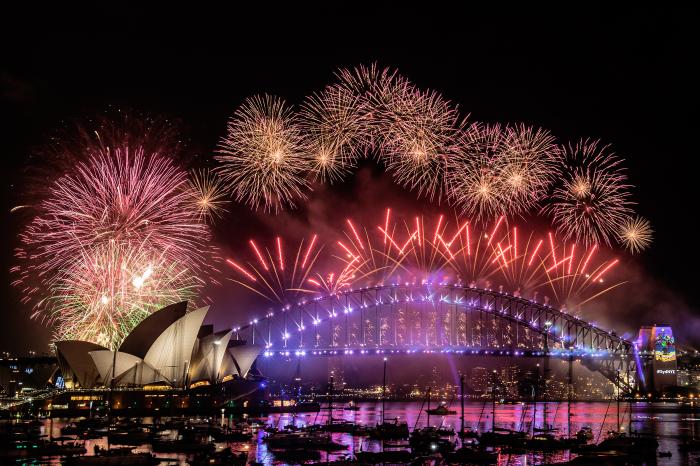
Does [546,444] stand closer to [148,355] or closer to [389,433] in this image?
[389,433]

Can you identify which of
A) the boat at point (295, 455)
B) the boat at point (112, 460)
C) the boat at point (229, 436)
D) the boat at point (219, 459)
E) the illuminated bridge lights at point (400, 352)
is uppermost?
the illuminated bridge lights at point (400, 352)

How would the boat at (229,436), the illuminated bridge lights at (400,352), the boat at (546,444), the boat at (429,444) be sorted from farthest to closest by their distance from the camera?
the illuminated bridge lights at (400,352)
the boat at (229,436)
the boat at (546,444)
the boat at (429,444)

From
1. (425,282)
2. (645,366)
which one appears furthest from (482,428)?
(645,366)

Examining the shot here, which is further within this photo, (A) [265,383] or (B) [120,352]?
(A) [265,383]

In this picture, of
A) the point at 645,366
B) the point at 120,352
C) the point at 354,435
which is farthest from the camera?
the point at 645,366

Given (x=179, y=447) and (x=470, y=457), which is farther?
(x=179, y=447)

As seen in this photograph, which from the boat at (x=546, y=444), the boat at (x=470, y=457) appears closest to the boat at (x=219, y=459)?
the boat at (x=470, y=457)

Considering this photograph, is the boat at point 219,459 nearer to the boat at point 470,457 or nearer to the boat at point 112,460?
the boat at point 112,460

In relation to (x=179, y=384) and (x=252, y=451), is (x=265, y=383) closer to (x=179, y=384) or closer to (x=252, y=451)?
(x=179, y=384)

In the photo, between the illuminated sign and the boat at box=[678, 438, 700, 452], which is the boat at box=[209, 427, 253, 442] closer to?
the boat at box=[678, 438, 700, 452]

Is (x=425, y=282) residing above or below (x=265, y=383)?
above

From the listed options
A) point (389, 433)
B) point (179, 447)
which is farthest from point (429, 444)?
point (179, 447)
